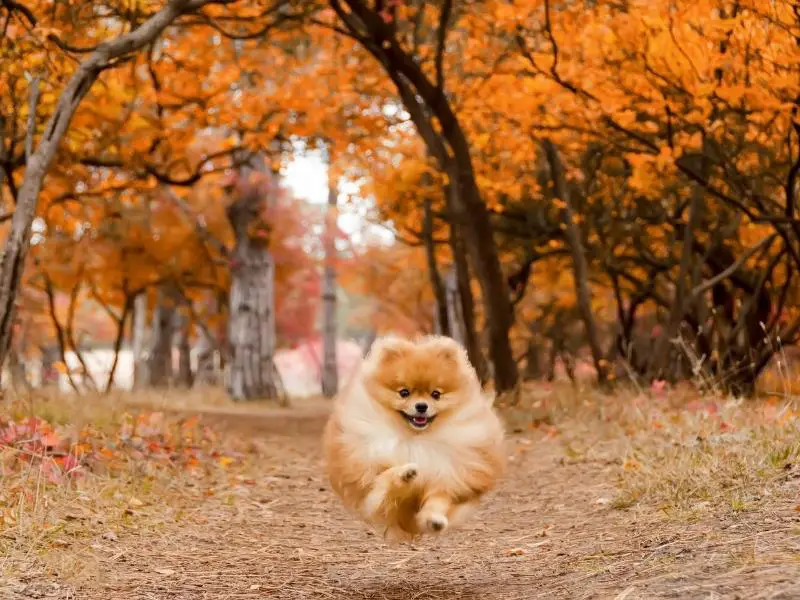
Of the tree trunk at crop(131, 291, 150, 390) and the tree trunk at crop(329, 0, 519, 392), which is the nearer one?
the tree trunk at crop(329, 0, 519, 392)

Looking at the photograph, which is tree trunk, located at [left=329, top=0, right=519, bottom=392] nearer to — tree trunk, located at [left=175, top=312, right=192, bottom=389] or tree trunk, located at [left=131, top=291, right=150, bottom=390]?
tree trunk, located at [left=131, top=291, right=150, bottom=390]

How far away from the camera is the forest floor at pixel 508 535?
15.1 ft

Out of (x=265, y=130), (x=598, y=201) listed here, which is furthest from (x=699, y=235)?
(x=265, y=130)

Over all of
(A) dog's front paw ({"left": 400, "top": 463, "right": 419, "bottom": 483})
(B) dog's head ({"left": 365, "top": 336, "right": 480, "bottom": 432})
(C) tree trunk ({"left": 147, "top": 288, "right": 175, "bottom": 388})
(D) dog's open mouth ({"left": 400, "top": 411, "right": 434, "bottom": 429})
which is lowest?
(A) dog's front paw ({"left": 400, "top": 463, "right": 419, "bottom": 483})

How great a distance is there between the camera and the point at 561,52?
39.2ft

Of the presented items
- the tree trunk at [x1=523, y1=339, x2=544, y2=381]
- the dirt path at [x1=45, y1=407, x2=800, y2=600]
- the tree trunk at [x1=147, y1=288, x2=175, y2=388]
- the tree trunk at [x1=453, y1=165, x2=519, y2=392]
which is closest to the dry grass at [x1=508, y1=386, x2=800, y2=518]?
the dirt path at [x1=45, y1=407, x2=800, y2=600]

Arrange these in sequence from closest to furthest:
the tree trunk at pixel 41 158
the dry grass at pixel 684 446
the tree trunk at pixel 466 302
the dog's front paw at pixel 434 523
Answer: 1. the dog's front paw at pixel 434 523
2. the dry grass at pixel 684 446
3. the tree trunk at pixel 41 158
4. the tree trunk at pixel 466 302

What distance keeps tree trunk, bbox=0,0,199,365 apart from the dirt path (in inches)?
96.7

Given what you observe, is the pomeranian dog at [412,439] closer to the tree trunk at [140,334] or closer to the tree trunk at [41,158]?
the tree trunk at [41,158]

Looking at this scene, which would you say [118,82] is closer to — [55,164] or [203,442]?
[55,164]

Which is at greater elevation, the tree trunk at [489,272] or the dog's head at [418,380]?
the tree trunk at [489,272]

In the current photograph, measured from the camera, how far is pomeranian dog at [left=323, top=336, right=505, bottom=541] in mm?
4785

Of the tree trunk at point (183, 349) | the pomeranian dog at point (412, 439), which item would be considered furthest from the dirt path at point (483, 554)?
the tree trunk at point (183, 349)

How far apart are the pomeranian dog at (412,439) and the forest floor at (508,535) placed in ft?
1.56
